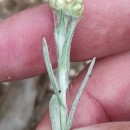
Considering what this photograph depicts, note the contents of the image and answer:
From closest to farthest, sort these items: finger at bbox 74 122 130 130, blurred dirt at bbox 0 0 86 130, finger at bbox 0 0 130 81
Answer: finger at bbox 74 122 130 130 < finger at bbox 0 0 130 81 < blurred dirt at bbox 0 0 86 130

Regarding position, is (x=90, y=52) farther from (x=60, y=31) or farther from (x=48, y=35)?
(x=60, y=31)

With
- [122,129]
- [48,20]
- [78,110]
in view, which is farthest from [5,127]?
[122,129]

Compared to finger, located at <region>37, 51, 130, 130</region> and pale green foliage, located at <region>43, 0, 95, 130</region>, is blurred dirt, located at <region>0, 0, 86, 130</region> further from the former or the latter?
pale green foliage, located at <region>43, 0, 95, 130</region>

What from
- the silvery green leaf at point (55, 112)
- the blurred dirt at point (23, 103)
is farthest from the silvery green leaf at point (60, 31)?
the blurred dirt at point (23, 103)

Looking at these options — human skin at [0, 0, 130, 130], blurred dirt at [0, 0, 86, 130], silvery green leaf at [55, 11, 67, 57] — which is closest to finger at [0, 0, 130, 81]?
human skin at [0, 0, 130, 130]

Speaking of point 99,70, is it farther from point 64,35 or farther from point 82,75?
point 64,35

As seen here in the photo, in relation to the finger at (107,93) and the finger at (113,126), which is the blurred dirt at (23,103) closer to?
the finger at (107,93)

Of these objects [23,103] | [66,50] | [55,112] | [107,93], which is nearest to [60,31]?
[66,50]
